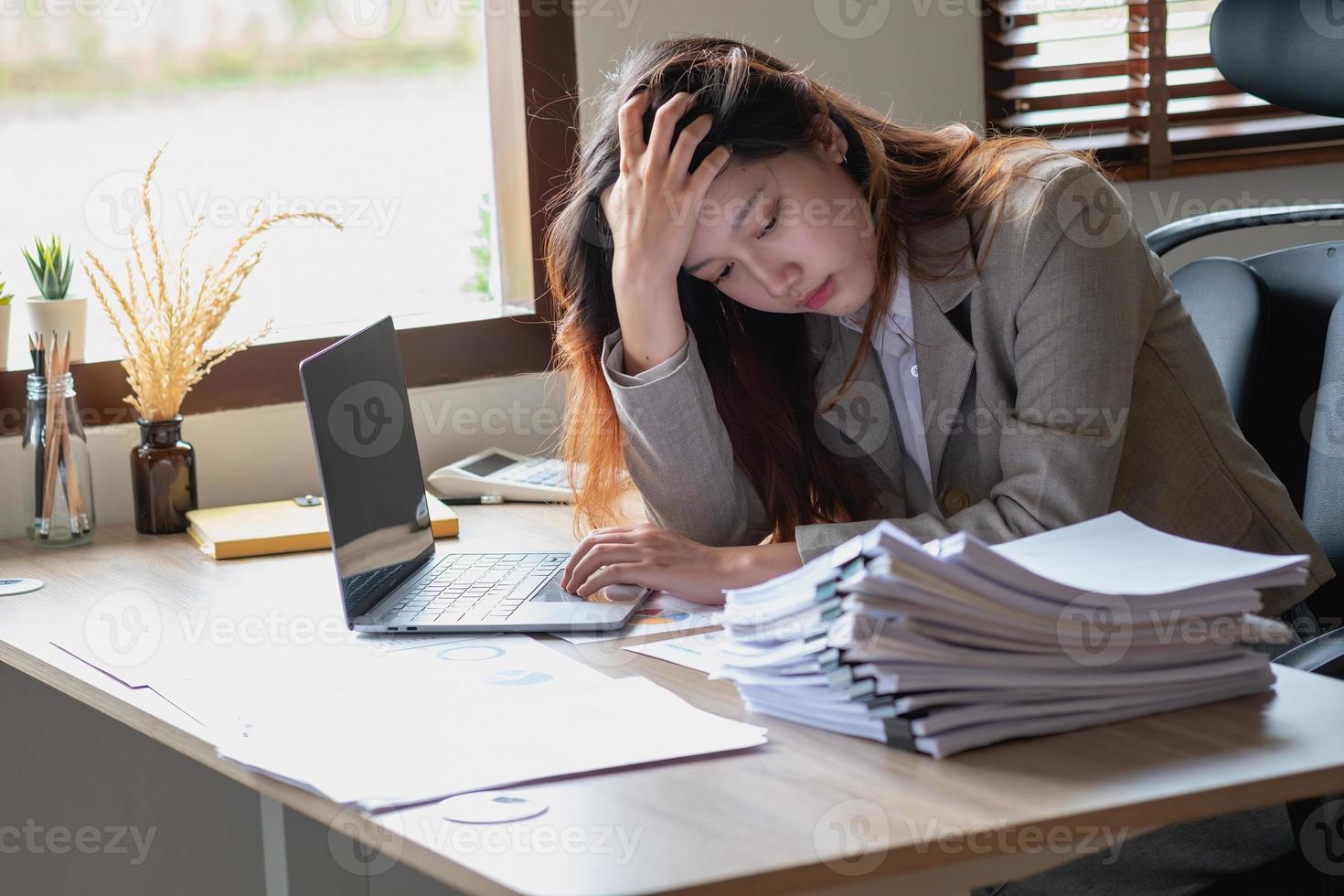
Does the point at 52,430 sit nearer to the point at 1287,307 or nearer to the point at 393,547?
the point at 393,547

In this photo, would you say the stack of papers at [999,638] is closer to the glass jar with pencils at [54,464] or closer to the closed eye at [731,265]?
the closed eye at [731,265]

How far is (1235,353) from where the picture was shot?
1723 millimetres

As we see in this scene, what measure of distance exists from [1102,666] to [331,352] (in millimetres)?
801

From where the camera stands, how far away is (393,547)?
153cm

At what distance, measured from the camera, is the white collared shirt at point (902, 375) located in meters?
1.62

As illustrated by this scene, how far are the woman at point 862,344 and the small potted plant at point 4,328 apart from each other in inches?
29.5

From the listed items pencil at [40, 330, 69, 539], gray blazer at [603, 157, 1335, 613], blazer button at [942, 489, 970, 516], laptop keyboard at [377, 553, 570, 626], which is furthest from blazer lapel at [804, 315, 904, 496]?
pencil at [40, 330, 69, 539]

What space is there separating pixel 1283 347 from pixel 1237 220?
0.57 feet

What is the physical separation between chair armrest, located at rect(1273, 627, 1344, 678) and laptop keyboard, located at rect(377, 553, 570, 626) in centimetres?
71

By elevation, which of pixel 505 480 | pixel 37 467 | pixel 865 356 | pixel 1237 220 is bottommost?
pixel 505 480

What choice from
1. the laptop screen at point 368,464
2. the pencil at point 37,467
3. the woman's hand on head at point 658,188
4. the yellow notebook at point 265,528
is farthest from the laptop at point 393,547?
the pencil at point 37,467

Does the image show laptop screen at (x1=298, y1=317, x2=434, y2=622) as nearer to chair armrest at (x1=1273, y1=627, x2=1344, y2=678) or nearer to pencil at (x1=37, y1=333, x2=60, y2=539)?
pencil at (x1=37, y1=333, x2=60, y2=539)

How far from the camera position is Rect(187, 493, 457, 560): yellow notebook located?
1.77m

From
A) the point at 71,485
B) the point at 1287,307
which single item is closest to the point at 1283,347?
the point at 1287,307
